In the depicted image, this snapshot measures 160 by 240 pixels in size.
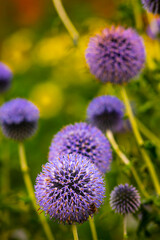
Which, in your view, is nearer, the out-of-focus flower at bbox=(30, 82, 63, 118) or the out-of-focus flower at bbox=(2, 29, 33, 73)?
the out-of-focus flower at bbox=(30, 82, 63, 118)

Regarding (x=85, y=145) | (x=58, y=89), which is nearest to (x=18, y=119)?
(x=85, y=145)

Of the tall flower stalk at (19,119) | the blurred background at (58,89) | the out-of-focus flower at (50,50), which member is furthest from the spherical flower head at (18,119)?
the out-of-focus flower at (50,50)

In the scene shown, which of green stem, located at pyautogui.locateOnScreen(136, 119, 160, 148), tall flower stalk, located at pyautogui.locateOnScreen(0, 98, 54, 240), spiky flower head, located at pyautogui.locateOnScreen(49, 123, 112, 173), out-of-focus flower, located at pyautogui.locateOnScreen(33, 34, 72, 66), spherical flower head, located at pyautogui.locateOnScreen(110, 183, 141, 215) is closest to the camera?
spherical flower head, located at pyautogui.locateOnScreen(110, 183, 141, 215)

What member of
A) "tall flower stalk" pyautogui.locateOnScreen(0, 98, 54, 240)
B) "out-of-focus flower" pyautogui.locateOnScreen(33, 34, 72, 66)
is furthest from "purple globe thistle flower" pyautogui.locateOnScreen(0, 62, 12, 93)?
"out-of-focus flower" pyautogui.locateOnScreen(33, 34, 72, 66)

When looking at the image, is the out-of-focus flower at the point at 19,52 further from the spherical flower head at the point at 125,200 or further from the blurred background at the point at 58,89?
the spherical flower head at the point at 125,200

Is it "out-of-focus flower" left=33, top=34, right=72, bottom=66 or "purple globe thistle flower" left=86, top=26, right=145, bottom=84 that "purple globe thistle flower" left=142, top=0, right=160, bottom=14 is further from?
"out-of-focus flower" left=33, top=34, right=72, bottom=66

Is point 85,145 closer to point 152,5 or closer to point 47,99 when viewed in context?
point 152,5

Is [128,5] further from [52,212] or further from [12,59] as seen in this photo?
[12,59]
